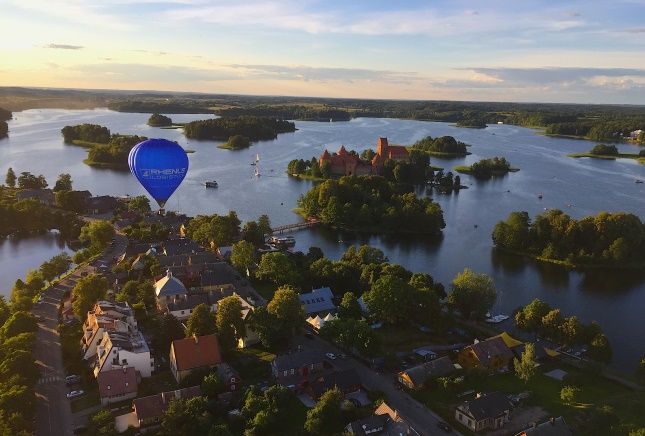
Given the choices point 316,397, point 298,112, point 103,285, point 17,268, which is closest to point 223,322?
point 316,397

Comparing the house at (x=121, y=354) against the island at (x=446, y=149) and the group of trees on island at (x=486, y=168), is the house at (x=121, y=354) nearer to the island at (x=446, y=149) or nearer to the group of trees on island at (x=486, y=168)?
the group of trees on island at (x=486, y=168)

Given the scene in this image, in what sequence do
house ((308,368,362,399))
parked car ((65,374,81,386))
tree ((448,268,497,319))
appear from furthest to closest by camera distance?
tree ((448,268,497,319))
parked car ((65,374,81,386))
house ((308,368,362,399))

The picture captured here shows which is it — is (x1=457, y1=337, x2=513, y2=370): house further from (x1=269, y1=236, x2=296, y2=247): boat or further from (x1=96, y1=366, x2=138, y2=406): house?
(x1=269, y1=236, x2=296, y2=247): boat

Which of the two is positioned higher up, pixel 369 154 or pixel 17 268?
pixel 369 154

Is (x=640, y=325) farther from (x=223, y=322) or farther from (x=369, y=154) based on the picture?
(x=369, y=154)

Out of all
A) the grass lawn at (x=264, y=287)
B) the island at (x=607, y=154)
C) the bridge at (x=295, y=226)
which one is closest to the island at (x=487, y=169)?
the island at (x=607, y=154)

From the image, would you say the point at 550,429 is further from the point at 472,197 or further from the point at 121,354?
the point at 472,197

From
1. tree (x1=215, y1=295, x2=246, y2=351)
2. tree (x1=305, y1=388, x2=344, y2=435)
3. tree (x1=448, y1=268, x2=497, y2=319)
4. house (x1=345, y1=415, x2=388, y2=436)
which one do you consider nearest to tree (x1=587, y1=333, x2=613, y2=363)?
tree (x1=448, y1=268, x2=497, y2=319)

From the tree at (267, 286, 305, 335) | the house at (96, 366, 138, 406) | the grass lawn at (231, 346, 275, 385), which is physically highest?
the tree at (267, 286, 305, 335)
